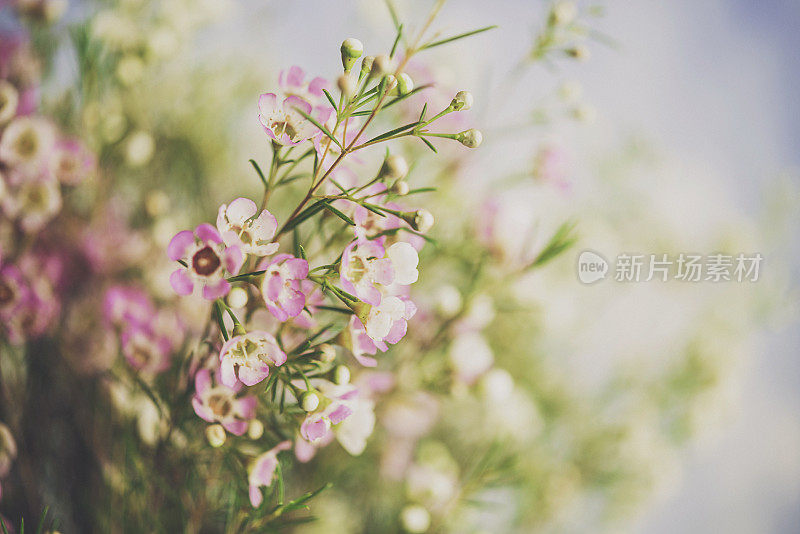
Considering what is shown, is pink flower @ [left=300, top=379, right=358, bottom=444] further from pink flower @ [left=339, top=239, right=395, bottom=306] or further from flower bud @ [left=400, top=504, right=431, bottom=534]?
flower bud @ [left=400, top=504, right=431, bottom=534]

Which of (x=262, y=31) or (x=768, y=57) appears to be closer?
(x=262, y=31)

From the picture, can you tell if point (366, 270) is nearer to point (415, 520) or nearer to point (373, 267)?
point (373, 267)

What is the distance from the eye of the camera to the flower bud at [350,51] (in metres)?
0.24

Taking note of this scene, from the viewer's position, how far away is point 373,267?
240 millimetres

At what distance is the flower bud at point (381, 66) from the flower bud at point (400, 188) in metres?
0.05

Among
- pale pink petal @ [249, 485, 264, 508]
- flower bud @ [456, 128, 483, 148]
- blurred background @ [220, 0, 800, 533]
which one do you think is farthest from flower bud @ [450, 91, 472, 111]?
blurred background @ [220, 0, 800, 533]

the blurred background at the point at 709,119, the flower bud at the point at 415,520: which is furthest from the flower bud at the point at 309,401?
the blurred background at the point at 709,119

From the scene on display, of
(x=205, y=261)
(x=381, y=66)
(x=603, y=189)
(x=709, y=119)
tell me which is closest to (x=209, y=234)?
(x=205, y=261)

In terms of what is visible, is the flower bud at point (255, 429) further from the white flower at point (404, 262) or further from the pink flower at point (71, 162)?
the pink flower at point (71, 162)

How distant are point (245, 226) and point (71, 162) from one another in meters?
0.29

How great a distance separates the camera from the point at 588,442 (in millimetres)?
776

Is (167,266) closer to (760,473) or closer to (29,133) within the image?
(29,133)

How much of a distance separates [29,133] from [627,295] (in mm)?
921

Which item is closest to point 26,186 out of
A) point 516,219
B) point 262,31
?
point 516,219
